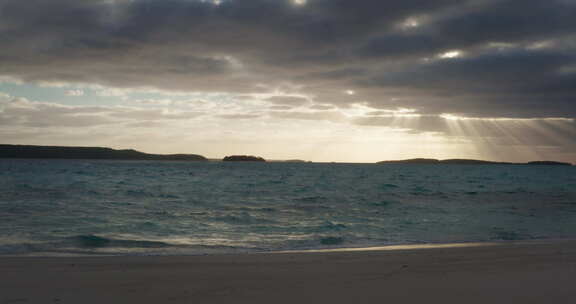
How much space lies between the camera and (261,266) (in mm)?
8117

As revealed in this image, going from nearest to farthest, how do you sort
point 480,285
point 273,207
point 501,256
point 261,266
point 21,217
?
point 480,285, point 261,266, point 501,256, point 21,217, point 273,207

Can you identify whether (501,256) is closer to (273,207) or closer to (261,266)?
(261,266)

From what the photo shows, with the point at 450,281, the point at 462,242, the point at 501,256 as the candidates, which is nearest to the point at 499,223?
the point at 462,242

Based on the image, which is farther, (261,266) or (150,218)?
(150,218)

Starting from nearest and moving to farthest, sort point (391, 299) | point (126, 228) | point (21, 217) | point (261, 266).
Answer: point (391, 299), point (261, 266), point (126, 228), point (21, 217)

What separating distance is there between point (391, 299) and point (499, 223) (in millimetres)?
12994

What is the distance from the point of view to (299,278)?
7078mm

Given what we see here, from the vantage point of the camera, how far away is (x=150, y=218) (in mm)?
16422

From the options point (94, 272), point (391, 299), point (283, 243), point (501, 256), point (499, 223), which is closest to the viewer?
A: point (391, 299)

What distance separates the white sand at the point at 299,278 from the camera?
5938 mm

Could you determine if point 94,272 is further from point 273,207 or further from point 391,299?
point 273,207

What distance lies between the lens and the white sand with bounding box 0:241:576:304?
19.5ft

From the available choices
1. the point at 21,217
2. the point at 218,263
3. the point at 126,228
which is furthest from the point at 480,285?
the point at 21,217

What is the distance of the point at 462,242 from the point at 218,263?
7.25m
